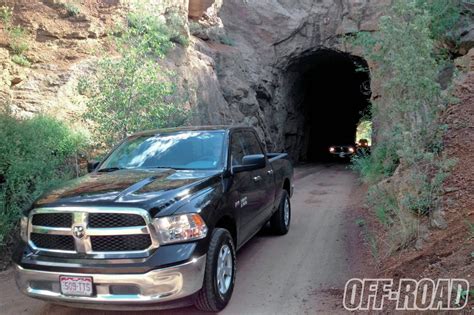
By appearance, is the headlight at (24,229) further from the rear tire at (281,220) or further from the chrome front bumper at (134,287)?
the rear tire at (281,220)

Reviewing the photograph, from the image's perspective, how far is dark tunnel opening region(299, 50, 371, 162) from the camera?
83.2ft

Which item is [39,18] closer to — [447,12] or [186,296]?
[186,296]

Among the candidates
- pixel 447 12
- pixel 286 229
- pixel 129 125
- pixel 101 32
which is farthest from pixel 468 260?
pixel 101 32

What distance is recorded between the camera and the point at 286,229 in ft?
24.3

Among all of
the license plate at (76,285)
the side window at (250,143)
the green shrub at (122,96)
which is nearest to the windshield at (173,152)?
the side window at (250,143)

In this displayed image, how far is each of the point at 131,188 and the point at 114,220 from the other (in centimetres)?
48

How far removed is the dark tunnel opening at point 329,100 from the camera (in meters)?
25.4

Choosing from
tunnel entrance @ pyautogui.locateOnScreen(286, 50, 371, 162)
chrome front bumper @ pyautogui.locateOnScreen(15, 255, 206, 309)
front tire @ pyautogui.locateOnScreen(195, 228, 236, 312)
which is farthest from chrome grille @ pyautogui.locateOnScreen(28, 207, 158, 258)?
tunnel entrance @ pyautogui.locateOnScreen(286, 50, 371, 162)

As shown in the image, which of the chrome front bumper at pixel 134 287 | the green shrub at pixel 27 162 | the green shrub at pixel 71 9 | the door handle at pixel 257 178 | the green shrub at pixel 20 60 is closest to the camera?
the chrome front bumper at pixel 134 287

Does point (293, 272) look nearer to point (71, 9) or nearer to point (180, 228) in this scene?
point (180, 228)

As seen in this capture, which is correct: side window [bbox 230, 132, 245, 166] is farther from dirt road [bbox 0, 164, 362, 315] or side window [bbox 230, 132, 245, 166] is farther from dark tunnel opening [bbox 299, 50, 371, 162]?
dark tunnel opening [bbox 299, 50, 371, 162]

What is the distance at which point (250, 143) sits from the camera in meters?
6.34

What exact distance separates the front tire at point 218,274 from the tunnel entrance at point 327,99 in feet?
59.2

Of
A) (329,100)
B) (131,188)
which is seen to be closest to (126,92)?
(131,188)
